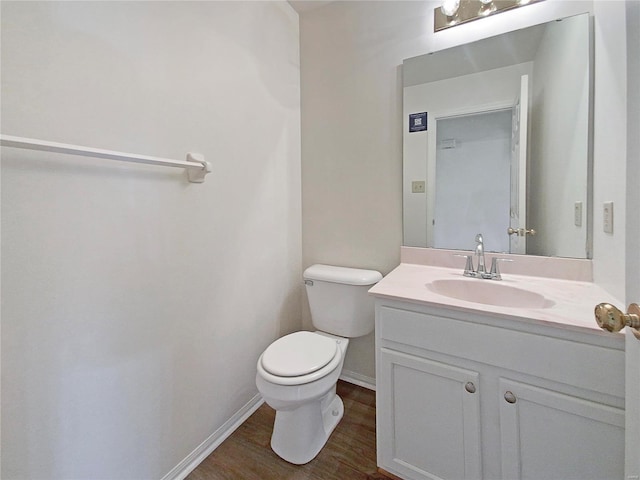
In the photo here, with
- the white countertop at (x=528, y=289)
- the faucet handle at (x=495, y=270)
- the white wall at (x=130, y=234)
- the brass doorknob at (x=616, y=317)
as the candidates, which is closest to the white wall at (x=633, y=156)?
the brass doorknob at (x=616, y=317)

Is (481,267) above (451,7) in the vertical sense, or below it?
below

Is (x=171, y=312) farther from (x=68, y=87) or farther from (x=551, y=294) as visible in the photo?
(x=551, y=294)

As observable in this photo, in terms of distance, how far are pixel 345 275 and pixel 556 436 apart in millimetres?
1023

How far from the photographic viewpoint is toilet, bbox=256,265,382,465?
3.83 feet

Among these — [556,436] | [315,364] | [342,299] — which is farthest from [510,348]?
[342,299]

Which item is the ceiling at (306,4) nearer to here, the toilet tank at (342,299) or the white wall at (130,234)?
the white wall at (130,234)

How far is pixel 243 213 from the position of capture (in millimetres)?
1482

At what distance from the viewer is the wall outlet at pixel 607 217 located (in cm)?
100

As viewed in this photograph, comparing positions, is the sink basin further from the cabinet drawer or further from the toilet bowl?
the toilet bowl

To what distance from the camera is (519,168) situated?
4.34 ft

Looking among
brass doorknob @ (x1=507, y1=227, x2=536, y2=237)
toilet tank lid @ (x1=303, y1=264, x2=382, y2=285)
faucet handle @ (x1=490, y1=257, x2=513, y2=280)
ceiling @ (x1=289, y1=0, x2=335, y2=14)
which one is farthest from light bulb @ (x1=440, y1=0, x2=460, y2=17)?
toilet tank lid @ (x1=303, y1=264, x2=382, y2=285)

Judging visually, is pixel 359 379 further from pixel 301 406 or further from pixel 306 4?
pixel 306 4

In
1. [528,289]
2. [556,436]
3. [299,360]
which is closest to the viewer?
[556,436]

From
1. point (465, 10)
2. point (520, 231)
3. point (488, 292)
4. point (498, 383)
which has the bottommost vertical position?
point (498, 383)
